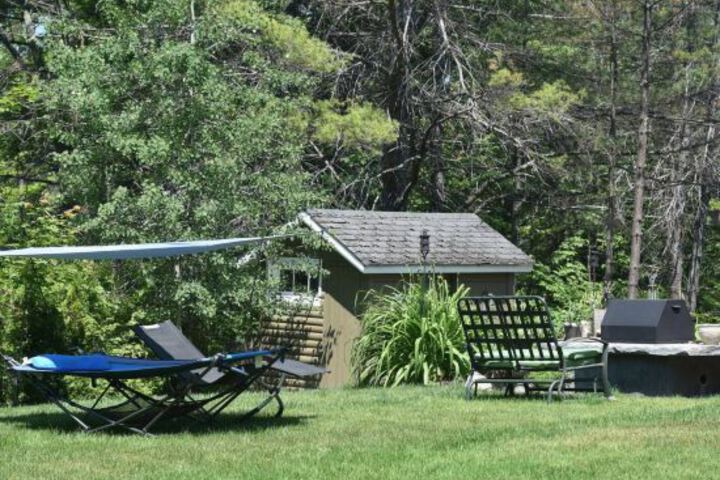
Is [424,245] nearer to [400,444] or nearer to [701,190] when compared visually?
[400,444]

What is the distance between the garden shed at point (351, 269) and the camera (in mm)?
17844

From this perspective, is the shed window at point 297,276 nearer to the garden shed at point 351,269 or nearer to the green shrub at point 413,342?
the garden shed at point 351,269

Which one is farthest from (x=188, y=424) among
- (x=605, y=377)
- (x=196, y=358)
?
(x=605, y=377)

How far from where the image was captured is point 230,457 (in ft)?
25.5

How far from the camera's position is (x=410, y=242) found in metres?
18.8

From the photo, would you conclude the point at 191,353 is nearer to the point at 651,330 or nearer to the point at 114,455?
the point at 114,455

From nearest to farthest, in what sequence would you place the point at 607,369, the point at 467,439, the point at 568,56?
the point at 467,439 < the point at 607,369 < the point at 568,56

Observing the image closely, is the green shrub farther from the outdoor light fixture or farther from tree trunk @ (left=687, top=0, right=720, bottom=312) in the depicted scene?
tree trunk @ (left=687, top=0, right=720, bottom=312)

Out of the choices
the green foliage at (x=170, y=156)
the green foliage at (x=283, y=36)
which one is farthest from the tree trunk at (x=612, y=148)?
the green foliage at (x=170, y=156)

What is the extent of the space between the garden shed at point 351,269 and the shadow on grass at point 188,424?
6.81m

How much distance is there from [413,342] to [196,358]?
541 cm

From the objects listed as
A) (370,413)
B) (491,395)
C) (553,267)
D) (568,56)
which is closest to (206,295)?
(491,395)

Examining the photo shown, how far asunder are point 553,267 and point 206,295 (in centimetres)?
1393

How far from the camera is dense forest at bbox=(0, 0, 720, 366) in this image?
15406 mm
